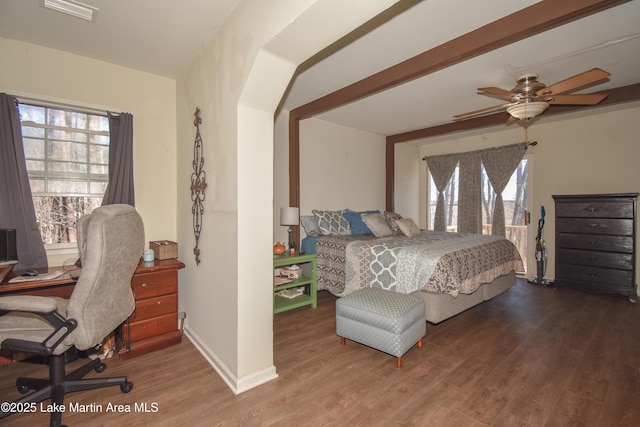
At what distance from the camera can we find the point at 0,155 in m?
2.24

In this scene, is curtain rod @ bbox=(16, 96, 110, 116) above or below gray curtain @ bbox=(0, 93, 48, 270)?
above

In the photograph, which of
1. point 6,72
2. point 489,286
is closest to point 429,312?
point 489,286

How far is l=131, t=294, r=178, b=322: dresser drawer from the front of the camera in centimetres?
239

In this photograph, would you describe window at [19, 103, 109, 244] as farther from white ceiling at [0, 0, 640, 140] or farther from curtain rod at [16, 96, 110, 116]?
white ceiling at [0, 0, 640, 140]

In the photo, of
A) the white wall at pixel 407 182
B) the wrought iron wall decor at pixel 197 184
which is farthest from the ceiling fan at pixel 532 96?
the white wall at pixel 407 182

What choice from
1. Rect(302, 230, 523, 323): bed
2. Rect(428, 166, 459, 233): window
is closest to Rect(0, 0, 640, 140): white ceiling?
Rect(302, 230, 523, 323): bed

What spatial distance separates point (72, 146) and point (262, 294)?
2241 mm

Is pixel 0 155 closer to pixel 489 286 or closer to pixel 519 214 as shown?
pixel 489 286

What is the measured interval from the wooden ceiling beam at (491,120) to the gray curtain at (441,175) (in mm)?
1000

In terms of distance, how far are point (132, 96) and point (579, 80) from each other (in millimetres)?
3906

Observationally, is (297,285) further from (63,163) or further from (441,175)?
(441,175)

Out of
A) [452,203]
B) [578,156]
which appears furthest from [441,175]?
[578,156]

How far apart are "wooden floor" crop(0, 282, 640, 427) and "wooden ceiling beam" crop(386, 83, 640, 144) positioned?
243 cm

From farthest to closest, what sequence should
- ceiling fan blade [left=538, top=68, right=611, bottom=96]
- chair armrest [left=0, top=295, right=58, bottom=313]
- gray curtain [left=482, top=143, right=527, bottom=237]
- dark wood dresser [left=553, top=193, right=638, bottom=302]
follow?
1. gray curtain [left=482, top=143, right=527, bottom=237]
2. dark wood dresser [left=553, top=193, right=638, bottom=302]
3. ceiling fan blade [left=538, top=68, right=611, bottom=96]
4. chair armrest [left=0, top=295, right=58, bottom=313]
